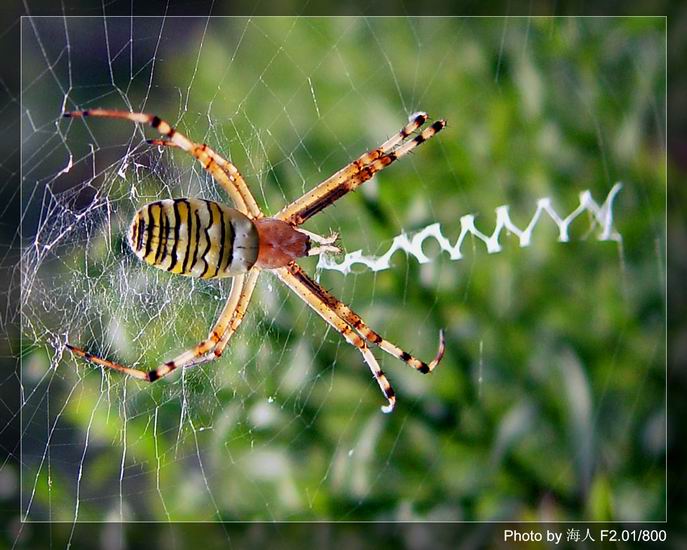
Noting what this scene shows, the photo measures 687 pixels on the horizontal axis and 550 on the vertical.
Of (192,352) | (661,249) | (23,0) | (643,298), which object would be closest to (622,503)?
(643,298)

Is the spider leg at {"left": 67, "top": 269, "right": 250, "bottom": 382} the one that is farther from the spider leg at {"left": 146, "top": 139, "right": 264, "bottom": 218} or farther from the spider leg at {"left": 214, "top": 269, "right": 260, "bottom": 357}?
the spider leg at {"left": 146, "top": 139, "right": 264, "bottom": 218}

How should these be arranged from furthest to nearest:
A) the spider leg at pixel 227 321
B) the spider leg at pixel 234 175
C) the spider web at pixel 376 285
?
the spider web at pixel 376 285 < the spider leg at pixel 227 321 < the spider leg at pixel 234 175

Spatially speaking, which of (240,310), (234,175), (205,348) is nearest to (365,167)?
(234,175)

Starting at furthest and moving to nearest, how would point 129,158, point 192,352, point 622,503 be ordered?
point 622,503 < point 129,158 < point 192,352

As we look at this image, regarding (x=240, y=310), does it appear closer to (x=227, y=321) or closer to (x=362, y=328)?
(x=227, y=321)

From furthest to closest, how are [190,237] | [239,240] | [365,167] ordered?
1. [365,167]
2. [239,240]
3. [190,237]

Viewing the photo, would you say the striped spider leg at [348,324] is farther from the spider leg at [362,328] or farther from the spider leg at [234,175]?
the spider leg at [234,175]

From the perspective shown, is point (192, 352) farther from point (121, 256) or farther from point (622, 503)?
point (622, 503)

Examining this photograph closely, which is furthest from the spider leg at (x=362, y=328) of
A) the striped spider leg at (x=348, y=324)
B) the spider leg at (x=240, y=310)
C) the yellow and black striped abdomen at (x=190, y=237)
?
the yellow and black striped abdomen at (x=190, y=237)
